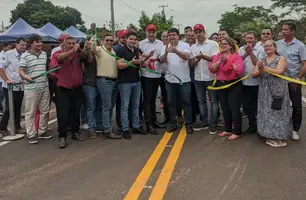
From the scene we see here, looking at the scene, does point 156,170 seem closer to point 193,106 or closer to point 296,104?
point 296,104

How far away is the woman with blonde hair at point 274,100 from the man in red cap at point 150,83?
204 centimetres

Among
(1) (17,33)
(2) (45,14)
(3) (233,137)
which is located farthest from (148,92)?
(2) (45,14)

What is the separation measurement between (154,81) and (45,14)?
70.3 meters

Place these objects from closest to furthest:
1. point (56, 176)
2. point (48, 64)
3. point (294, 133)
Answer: point (56, 176) < point (294, 133) < point (48, 64)

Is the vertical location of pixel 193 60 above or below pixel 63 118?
above

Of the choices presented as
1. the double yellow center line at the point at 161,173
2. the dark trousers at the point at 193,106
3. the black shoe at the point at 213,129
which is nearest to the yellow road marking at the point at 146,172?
the double yellow center line at the point at 161,173

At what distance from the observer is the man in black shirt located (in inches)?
251

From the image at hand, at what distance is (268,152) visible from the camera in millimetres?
5457

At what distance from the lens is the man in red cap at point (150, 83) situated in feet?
22.8

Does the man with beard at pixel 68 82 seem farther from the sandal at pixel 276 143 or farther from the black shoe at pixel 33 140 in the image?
the sandal at pixel 276 143

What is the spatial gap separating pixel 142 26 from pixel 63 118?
29.6 metres

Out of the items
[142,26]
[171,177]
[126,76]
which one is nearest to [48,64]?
[126,76]

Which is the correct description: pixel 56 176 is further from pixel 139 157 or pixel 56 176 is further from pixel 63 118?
pixel 63 118

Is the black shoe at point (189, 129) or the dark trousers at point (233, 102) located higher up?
the dark trousers at point (233, 102)
